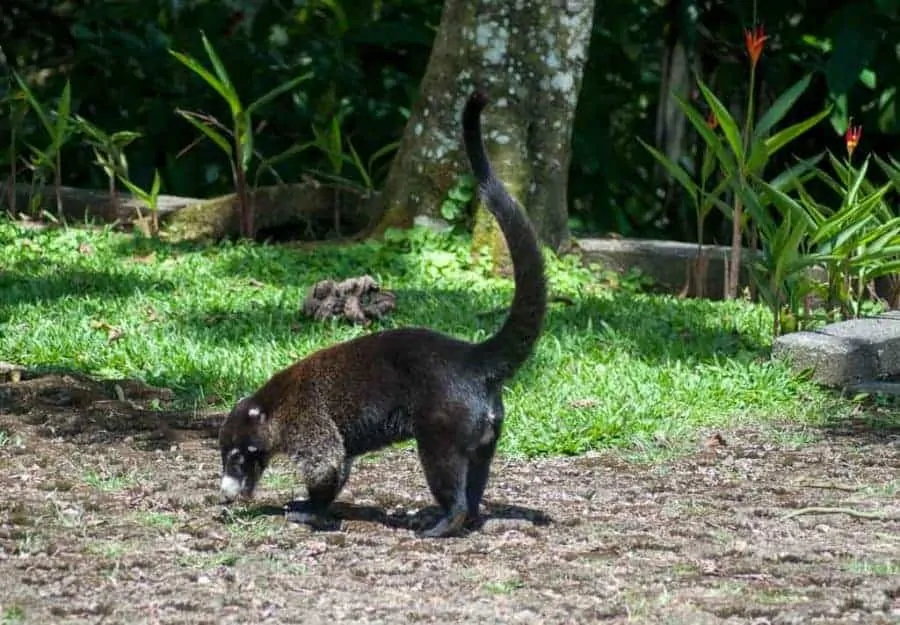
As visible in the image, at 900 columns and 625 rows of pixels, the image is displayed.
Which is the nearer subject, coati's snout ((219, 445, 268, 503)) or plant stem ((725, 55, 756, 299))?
coati's snout ((219, 445, 268, 503))

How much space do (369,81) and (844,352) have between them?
5.19 metres

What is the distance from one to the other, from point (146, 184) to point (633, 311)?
165 inches

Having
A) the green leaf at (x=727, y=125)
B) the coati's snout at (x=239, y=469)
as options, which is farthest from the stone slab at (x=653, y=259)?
the coati's snout at (x=239, y=469)

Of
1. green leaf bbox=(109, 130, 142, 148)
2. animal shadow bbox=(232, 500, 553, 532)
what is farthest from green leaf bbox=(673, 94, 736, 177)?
green leaf bbox=(109, 130, 142, 148)

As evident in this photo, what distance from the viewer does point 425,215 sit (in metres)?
8.95

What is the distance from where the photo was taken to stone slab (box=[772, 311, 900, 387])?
675 centimetres

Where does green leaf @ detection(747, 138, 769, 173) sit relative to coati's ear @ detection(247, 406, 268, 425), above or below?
above

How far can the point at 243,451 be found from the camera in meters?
4.87

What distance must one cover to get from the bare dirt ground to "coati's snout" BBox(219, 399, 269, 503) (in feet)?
0.34

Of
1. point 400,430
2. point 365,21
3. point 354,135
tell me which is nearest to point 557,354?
point 400,430

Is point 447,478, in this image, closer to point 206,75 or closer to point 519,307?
point 519,307

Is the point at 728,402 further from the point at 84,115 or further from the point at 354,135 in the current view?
the point at 84,115

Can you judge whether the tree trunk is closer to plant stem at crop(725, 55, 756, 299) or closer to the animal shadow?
plant stem at crop(725, 55, 756, 299)

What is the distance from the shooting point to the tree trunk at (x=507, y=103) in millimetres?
8711
